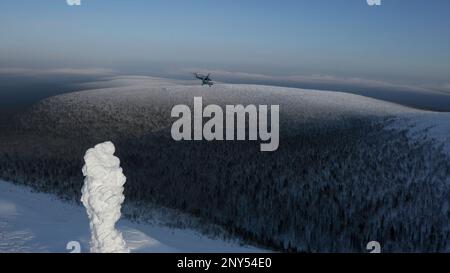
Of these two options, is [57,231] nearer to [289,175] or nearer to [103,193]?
[103,193]

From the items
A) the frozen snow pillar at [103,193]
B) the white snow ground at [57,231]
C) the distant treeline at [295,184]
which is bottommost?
the distant treeline at [295,184]

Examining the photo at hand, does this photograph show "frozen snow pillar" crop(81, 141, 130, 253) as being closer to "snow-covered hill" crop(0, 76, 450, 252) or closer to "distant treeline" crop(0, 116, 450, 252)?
"snow-covered hill" crop(0, 76, 450, 252)

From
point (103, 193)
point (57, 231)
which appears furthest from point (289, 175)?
point (103, 193)

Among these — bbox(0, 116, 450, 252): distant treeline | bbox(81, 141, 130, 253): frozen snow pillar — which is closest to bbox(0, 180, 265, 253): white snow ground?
bbox(81, 141, 130, 253): frozen snow pillar

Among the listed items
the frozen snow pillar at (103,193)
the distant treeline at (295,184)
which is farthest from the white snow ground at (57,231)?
the distant treeline at (295,184)

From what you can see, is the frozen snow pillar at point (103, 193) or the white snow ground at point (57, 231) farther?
the white snow ground at point (57, 231)

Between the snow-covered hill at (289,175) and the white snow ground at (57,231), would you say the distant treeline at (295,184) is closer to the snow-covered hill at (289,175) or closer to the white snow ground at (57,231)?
the snow-covered hill at (289,175)
